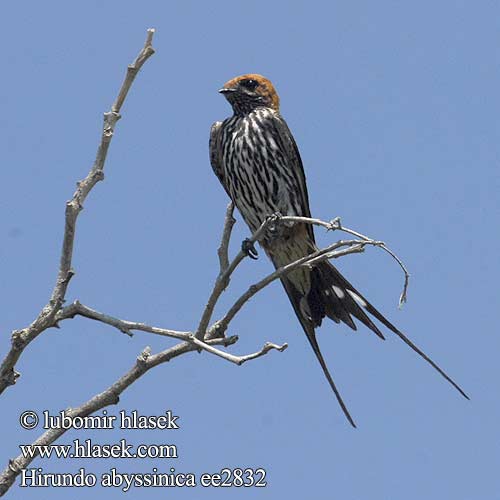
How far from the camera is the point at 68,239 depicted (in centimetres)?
372

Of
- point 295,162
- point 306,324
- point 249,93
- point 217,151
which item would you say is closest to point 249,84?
point 249,93

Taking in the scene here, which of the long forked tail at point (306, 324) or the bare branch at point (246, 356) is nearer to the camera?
the bare branch at point (246, 356)

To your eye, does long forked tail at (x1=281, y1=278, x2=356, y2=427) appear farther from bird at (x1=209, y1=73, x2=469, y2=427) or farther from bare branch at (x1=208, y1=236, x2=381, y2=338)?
bare branch at (x1=208, y1=236, x2=381, y2=338)

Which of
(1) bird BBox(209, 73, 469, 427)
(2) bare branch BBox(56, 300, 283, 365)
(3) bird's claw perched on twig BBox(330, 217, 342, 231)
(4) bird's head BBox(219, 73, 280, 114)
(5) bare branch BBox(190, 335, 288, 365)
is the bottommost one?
(5) bare branch BBox(190, 335, 288, 365)

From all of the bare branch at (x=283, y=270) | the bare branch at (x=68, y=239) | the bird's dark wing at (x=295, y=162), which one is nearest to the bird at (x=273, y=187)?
the bird's dark wing at (x=295, y=162)

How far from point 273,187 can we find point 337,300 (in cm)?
104

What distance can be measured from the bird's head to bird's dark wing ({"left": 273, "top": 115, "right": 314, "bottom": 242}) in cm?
39

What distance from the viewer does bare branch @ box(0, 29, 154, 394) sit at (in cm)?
364

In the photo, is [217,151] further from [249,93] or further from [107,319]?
[107,319]

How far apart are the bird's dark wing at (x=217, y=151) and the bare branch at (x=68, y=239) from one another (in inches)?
117

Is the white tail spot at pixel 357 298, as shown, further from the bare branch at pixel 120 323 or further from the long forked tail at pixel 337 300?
the bare branch at pixel 120 323

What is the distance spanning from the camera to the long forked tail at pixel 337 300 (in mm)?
5317

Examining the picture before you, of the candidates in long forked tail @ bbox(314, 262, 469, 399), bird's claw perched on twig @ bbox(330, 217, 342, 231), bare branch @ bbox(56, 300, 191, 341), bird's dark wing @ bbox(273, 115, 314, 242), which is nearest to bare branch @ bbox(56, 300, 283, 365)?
bare branch @ bbox(56, 300, 191, 341)

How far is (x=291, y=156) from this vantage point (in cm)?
648
